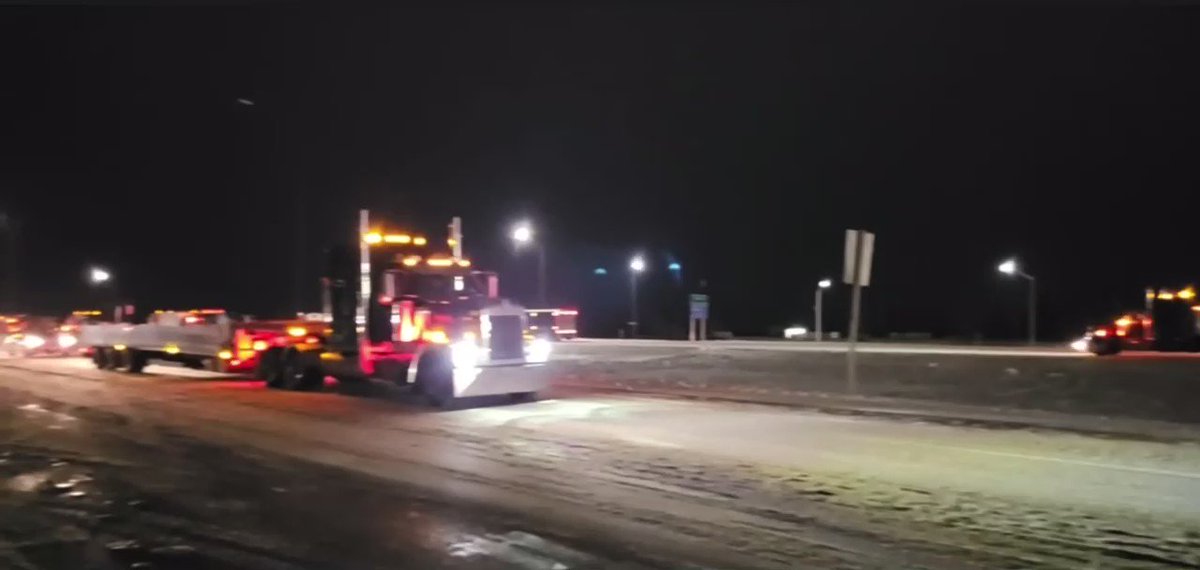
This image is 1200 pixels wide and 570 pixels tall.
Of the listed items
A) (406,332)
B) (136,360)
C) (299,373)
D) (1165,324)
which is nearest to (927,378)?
(406,332)

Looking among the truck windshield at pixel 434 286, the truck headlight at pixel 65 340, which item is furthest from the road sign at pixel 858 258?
the truck headlight at pixel 65 340

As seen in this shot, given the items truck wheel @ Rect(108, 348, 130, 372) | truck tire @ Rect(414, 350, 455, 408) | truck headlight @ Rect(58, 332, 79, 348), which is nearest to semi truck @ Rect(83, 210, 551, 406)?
truck tire @ Rect(414, 350, 455, 408)

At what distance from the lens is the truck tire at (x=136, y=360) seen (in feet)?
108

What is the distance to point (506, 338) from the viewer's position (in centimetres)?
2122

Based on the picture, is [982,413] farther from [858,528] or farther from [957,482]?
[858,528]

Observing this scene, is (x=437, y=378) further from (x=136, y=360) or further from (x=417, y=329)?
(x=136, y=360)

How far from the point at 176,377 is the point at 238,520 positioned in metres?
22.7

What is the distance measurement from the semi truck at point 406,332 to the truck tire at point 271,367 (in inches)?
0.9

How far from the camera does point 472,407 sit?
2081cm

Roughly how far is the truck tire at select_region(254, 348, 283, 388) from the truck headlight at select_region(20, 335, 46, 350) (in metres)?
22.8

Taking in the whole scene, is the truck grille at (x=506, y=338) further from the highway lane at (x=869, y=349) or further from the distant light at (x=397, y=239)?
the highway lane at (x=869, y=349)

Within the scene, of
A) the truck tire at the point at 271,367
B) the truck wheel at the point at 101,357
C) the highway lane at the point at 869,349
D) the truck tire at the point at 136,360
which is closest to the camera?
the truck tire at the point at 271,367

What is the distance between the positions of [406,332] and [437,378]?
1.69m

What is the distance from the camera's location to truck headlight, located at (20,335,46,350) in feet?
146
